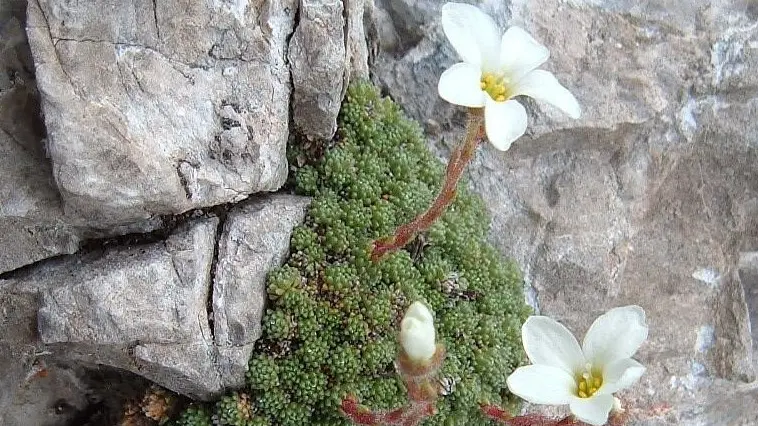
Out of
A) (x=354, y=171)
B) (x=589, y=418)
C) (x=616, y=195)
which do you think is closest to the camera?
(x=589, y=418)

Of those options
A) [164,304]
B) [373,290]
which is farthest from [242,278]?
[373,290]

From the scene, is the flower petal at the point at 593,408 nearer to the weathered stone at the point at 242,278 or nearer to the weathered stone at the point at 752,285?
the weathered stone at the point at 242,278

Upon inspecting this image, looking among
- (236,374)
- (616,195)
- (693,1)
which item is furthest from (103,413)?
(693,1)

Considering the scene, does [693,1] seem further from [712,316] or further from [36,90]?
[36,90]

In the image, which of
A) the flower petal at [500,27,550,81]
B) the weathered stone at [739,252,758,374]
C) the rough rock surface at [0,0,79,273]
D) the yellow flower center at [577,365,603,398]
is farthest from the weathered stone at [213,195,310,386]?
the weathered stone at [739,252,758,374]

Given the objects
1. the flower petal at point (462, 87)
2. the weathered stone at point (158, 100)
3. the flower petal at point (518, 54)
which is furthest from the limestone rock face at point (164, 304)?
the flower petal at point (518, 54)

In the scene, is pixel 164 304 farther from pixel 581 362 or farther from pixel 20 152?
pixel 581 362
